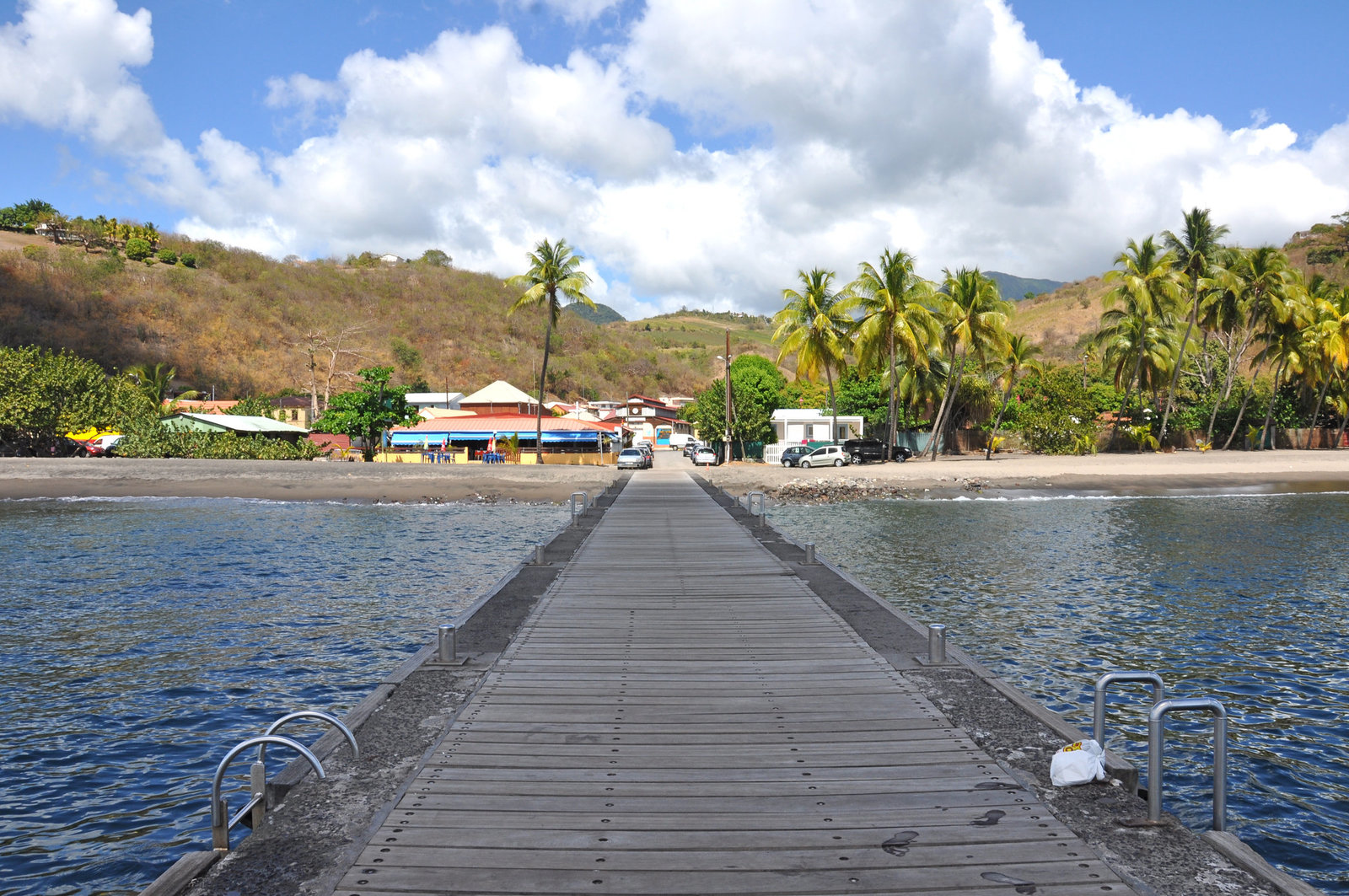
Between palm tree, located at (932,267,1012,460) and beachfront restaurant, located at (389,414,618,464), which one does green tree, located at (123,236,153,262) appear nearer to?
beachfront restaurant, located at (389,414,618,464)

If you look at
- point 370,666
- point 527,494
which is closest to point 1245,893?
point 370,666

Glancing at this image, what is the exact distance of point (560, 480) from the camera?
43.7m

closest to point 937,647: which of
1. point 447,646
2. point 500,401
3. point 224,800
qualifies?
point 447,646

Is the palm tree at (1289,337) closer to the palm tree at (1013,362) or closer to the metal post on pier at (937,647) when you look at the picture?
the palm tree at (1013,362)

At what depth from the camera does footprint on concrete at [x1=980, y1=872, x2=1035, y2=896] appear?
4016 millimetres

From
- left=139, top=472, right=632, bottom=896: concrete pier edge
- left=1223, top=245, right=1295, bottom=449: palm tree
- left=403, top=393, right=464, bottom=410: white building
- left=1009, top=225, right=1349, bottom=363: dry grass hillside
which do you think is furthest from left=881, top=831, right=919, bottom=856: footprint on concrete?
left=1009, top=225, right=1349, bottom=363: dry grass hillside

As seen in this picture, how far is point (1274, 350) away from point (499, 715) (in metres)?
64.2

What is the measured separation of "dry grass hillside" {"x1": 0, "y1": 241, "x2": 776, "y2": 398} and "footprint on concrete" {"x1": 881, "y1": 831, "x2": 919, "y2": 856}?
83230 millimetres

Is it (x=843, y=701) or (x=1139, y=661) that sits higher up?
(x=843, y=701)

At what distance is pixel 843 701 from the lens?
7035mm

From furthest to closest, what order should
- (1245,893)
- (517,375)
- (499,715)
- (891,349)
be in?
(517,375)
(891,349)
(499,715)
(1245,893)

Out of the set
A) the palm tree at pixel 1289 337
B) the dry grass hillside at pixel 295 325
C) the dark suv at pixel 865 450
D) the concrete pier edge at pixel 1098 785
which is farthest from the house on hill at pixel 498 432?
the concrete pier edge at pixel 1098 785

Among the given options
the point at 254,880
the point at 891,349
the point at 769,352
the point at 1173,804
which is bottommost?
the point at 1173,804

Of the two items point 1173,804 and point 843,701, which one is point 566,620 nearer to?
point 843,701
